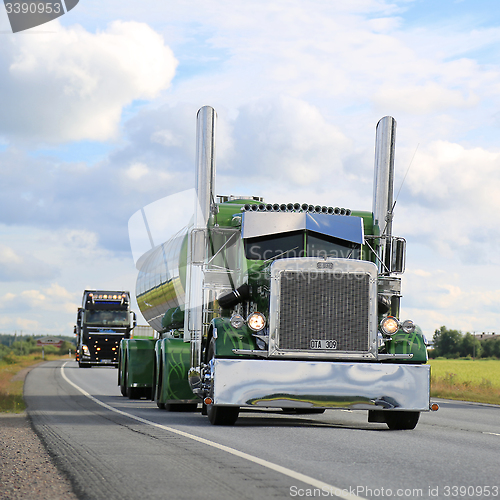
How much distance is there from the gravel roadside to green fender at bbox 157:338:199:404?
4570 mm

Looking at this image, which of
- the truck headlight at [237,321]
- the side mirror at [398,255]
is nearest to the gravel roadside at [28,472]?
the truck headlight at [237,321]

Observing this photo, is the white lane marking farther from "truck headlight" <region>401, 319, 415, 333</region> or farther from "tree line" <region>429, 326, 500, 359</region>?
"tree line" <region>429, 326, 500, 359</region>

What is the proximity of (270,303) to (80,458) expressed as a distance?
13.4 ft

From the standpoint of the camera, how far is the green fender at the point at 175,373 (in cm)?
1617

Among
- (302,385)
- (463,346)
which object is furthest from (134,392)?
(463,346)

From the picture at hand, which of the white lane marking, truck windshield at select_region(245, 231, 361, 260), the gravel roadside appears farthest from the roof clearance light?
the gravel roadside

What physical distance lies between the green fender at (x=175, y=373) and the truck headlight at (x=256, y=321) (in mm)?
4029

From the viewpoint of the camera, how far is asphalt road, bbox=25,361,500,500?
692cm

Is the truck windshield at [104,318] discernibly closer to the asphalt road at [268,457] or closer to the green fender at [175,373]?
the green fender at [175,373]

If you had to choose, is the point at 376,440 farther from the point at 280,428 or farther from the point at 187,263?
→ the point at 187,263

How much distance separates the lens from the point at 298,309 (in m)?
11.9

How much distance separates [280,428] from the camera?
12633 mm

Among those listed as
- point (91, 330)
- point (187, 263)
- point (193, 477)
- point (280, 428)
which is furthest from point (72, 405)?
point (91, 330)

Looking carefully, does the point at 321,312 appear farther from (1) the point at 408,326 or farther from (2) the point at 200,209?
(2) the point at 200,209
